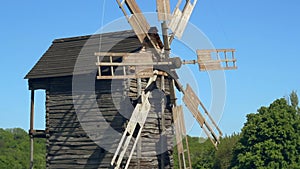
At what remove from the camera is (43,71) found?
785 inches

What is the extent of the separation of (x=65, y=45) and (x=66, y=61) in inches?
43.3

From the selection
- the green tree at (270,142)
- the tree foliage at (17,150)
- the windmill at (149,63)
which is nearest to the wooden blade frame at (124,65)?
the windmill at (149,63)

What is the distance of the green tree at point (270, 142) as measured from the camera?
34000mm

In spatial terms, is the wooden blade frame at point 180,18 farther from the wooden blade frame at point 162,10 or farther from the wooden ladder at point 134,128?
the wooden ladder at point 134,128

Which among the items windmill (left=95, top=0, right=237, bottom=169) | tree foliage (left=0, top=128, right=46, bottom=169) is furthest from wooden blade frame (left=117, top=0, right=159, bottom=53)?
tree foliage (left=0, top=128, right=46, bottom=169)

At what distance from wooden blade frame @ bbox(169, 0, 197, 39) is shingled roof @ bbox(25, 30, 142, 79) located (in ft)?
4.15

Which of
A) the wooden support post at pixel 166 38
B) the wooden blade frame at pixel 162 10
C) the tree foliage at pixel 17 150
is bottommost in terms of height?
the wooden support post at pixel 166 38

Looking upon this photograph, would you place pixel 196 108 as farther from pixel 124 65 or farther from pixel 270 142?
pixel 270 142

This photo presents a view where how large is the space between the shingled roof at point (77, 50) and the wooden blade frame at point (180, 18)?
4.15 ft

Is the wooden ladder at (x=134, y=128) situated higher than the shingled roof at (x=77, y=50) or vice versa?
the shingled roof at (x=77, y=50)

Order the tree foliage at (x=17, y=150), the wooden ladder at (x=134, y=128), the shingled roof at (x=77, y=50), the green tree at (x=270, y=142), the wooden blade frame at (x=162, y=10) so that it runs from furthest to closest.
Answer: the tree foliage at (x=17, y=150) → the green tree at (x=270, y=142) → the shingled roof at (x=77, y=50) → the wooden blade frame at (x=162, y=10) → the wooden ladder at (x=134, y=128)

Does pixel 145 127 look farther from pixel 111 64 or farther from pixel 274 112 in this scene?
pixel 274 112

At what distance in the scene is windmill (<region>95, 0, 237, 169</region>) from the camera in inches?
700

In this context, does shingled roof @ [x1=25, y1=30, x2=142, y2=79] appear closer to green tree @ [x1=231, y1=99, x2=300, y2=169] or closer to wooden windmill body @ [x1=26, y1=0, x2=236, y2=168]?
wooden windmill body @ [x1=26, y1=0, x2=236, y2=168]
